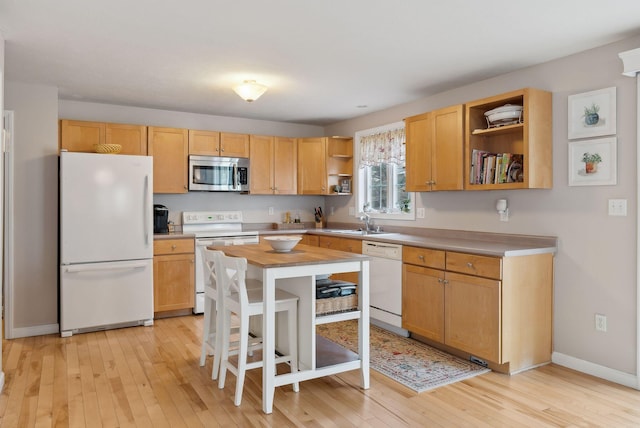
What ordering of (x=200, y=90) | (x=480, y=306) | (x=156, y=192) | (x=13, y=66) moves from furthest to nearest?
1. (x=156, y=192)
2. (x=200, y=90)
3. (x=13, y=66)
4. (x=480, y=306)

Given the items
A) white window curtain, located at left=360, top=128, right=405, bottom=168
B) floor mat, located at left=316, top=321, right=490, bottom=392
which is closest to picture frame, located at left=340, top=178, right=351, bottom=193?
white window curtain, located at left=360, top=128, right=405, bottom=168

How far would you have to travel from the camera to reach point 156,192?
5.13m

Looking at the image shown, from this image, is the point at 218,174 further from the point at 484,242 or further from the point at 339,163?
the point at 484,242

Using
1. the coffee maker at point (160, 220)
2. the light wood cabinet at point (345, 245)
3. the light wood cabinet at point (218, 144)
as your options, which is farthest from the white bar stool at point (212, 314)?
the light wood cabinet at point (218, 144)

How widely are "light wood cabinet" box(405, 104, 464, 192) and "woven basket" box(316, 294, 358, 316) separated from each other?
1.47 meters

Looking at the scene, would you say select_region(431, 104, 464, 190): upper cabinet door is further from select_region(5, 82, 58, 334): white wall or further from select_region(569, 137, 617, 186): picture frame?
select_region(5, 82, 58, 334): white wall

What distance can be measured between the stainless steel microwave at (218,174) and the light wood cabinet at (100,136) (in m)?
0.59

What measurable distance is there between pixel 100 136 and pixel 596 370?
4.91 metres

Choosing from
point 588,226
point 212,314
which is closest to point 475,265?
point 588,226

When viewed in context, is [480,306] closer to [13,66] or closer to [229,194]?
[229,194]

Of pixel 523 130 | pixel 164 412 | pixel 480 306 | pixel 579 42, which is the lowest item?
pixel 164 412

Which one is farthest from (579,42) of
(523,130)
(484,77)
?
(484,77)

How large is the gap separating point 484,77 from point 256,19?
218 cm

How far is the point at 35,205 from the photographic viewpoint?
4.32 m
